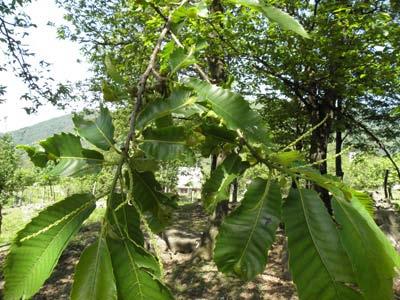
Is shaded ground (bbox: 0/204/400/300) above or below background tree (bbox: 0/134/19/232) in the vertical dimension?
below

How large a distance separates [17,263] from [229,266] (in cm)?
36

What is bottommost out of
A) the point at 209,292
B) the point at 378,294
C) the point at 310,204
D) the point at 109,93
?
the point at 209,292

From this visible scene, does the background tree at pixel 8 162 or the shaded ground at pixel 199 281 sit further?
the background tree at pixel 8 162

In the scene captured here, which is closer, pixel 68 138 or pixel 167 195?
pixel 68 138

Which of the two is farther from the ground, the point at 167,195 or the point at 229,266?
the point at 167,195

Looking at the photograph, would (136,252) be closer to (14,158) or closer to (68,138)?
(68,138)

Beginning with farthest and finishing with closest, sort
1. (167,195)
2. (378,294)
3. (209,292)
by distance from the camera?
(209,292)
(167,195)
(378,294)

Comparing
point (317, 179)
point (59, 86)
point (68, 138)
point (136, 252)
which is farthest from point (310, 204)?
point (59, 86)

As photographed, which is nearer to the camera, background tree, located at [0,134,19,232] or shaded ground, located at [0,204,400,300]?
shaded ground, located at [0,204,400,300]

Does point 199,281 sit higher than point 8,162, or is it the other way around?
point 8,162

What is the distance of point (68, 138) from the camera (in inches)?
34.4

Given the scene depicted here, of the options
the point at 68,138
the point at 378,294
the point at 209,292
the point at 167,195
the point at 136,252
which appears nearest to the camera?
the point at 378,294

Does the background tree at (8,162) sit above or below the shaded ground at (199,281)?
above

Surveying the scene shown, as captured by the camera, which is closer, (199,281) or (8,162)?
(199,281)
